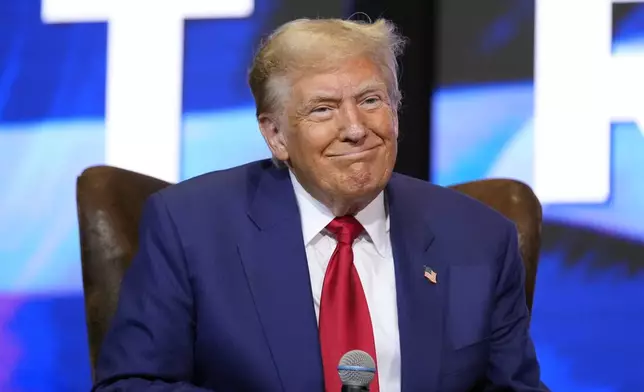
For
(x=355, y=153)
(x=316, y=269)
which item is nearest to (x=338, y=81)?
(x=355, y=153)

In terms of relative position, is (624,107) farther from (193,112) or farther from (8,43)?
(8,43)

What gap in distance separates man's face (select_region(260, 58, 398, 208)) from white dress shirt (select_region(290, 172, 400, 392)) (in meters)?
0.07

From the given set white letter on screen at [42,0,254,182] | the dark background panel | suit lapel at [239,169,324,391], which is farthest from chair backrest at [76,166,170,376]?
the dark background panel

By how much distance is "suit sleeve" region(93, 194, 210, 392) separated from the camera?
182 centimetres

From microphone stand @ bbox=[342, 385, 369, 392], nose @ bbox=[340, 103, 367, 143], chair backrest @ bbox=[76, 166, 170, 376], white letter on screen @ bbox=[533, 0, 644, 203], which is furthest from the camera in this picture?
white letter on screen @ bbox=[533, 0, 644, 203]

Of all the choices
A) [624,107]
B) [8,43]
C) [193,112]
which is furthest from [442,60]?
[8,43]

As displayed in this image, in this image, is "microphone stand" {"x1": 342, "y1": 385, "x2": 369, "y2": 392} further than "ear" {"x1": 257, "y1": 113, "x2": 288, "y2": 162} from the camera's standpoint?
No

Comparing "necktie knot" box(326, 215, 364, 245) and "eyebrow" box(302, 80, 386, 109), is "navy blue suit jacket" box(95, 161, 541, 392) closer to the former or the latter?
"necktie knot" box(326, 215, 364, 245)

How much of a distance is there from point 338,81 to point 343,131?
0.11 metres

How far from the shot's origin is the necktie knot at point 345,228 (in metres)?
2.02

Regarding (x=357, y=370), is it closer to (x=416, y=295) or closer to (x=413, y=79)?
(x=416, y=295)

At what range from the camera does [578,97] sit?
2920 millimetres

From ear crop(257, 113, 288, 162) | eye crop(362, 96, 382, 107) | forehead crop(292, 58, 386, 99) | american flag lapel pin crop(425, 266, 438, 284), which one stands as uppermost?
forehead crop(292, 58, 386, 99)

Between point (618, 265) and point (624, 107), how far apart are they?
47cm
